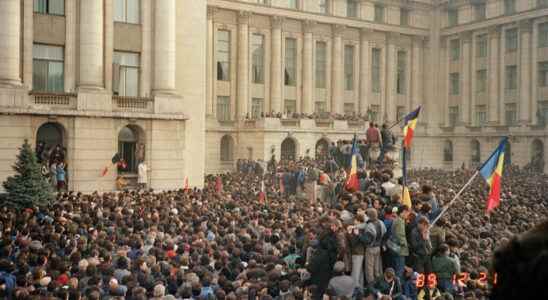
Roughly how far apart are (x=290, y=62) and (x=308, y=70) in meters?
A: 2.04

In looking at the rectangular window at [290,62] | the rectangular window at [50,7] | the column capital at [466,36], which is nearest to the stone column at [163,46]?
the rectangular window at [50,7]

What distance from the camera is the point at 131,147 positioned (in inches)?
1374

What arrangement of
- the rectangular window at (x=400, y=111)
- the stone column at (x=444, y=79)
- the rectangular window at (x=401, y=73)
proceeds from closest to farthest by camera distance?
the rectangular window at (x=400, y=111), the rectangular window at (x=401, y=73), the stone column at (x=444, y=79)

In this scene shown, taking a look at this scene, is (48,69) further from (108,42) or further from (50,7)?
(108,42)

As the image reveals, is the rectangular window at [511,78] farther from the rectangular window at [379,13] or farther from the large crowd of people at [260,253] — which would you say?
the large crowd of people at [260,253]

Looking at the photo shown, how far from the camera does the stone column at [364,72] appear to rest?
6981cm

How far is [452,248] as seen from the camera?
12805 millimetres

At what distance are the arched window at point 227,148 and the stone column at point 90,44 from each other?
27092mm

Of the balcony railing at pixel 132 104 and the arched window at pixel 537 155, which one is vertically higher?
the balcony railing at pixel 132 104

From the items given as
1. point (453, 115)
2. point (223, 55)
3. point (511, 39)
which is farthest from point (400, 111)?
point (223, 55)

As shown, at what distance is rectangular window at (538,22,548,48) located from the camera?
63556 millimetres

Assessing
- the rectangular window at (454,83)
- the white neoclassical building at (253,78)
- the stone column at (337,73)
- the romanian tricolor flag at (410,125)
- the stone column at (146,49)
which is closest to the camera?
the romanian tricolor flag at (410,125)

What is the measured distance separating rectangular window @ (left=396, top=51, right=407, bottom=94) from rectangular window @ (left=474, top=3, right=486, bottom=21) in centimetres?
886

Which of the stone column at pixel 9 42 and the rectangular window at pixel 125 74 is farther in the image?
→ the rectangular window at pixel 125 74
